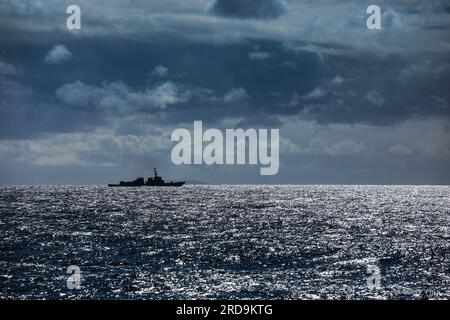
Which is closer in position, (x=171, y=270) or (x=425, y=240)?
(x=171, y=270)

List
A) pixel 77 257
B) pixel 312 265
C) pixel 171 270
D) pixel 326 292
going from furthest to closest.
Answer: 1. pixel 77 257
2. pixel 312 265
3. pixel 171 270
4. pixel 326 292

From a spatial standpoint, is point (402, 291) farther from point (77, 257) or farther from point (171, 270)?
point (77, 257)

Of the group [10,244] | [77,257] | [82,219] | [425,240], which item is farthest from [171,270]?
[82,219]

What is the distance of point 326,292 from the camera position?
4750 cm

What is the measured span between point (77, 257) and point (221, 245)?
22079 mm

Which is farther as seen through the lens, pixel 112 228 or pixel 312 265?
pixel 112 228

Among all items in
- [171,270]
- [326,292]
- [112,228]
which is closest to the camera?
[326,292]

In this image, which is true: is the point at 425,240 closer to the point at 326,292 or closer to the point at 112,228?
the point at 326,292

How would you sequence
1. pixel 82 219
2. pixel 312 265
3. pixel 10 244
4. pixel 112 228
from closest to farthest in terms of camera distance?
pixel 312 265 → pixel 10 244 → pixel 112 228 → pixel 82 219

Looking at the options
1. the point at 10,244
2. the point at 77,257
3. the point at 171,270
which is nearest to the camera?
the point at 171,270
